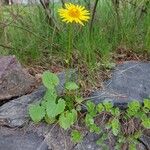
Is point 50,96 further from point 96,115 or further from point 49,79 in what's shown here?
point 96,115

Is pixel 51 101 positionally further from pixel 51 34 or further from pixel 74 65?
pixel 51 34

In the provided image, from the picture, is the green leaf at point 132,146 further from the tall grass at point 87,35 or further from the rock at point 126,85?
the tall grass at point 87,35

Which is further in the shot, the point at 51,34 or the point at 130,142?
the point at 51,34

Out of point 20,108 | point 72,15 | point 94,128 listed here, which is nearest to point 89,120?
point 94,128

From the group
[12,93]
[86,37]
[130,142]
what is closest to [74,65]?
[86,37]

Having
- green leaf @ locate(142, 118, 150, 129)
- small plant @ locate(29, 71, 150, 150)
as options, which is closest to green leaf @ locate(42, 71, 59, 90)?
small plant @ locate(29, 71, 150, 150)

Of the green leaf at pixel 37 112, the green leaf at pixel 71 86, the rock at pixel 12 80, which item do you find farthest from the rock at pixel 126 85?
the rock at pixel 12 80

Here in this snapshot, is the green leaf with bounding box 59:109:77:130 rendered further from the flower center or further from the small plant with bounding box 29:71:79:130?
the flower center
